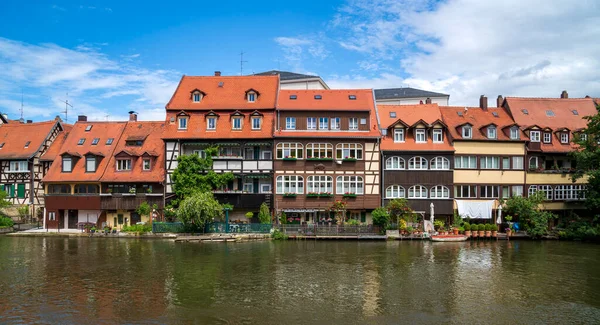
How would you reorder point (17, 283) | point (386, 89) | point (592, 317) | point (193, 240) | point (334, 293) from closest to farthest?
point (592, 317) < point (334, 293) < point (17, 283) < point (193, 240) < point (386, 89)

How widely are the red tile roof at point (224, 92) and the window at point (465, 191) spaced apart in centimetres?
1836

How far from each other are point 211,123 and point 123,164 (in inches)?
355

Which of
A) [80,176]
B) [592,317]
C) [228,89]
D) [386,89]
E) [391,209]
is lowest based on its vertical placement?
[592,317]

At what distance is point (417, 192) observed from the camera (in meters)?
40.6

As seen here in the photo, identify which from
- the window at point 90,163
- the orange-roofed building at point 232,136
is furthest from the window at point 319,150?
the window at point 90,163

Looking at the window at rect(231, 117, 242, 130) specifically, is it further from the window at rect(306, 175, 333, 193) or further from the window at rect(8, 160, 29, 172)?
the window at rect(8, 160, 29, 172)

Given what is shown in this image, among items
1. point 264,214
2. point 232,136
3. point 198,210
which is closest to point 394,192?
point 264,214

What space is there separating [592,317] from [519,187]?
25812 mm

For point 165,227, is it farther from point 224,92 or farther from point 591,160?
point 591,160

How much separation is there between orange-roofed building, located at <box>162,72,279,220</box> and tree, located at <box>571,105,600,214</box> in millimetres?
25929

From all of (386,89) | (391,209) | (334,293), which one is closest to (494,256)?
(391,209)

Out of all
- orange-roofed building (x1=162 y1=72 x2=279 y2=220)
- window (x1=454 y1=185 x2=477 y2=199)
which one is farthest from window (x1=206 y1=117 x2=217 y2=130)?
window (x1=454 y1=185 x2=477 y2=199)

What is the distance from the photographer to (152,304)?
18922mm

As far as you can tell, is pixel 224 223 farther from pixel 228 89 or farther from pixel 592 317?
pixel 592 317
